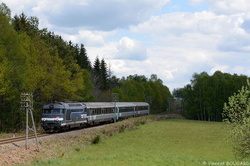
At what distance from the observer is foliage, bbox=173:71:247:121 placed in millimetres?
98875

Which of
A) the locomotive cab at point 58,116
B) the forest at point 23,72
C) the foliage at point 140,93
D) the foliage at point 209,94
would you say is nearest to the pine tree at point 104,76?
the foliage at point 140,93

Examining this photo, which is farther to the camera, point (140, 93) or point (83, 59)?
point (140, 93)

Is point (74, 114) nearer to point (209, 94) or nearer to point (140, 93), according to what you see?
point (209, 94)

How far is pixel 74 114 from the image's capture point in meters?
42.5

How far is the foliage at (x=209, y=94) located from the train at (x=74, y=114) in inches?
1718

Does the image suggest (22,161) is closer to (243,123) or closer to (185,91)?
(243,123)

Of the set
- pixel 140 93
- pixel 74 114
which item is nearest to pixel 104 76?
pixel 140 93

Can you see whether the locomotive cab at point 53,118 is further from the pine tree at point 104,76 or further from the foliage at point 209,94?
the pine tree at point 104,76

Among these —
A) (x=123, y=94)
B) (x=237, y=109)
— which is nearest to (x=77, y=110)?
(x=237, y=109)

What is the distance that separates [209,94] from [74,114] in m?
66.6

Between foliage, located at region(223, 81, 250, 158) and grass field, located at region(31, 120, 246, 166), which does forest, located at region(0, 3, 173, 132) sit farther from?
foliage, located at region(223, 81, 250, 158)

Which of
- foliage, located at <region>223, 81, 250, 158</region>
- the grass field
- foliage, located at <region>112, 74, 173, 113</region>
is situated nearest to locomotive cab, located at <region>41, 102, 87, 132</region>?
the grass field

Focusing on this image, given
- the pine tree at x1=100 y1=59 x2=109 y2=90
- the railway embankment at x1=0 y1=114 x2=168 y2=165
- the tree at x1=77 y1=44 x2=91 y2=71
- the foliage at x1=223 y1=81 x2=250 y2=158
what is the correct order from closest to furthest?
the foliage at x1=223 y1=81 x2=250 y2=158 < the railway embankment at x1=0 y1=114 x2=168 y2=165 < the tree at x1=77 y1=44 x2=91 y2=71 < the pine tree at x1=100 y1=59 x2=109 y2=90

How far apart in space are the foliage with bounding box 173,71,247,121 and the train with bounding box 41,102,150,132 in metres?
43.6
